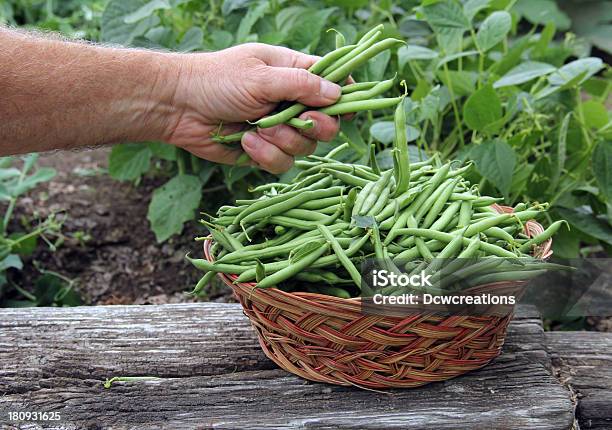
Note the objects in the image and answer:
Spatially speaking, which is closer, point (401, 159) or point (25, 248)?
point (401, 159)

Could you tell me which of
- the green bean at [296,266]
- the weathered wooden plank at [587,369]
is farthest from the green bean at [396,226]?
the weathered wooden plank at [587,369]

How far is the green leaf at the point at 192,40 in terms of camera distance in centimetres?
254

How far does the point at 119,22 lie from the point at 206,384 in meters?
1.40

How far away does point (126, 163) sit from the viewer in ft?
8.80

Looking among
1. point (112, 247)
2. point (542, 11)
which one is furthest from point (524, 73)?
point (112, 247)

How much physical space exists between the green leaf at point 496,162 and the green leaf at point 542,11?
1.43 metres

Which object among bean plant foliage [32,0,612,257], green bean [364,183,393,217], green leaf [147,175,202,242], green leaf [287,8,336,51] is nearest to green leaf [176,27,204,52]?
bean plant foliage [32,0,612,257]

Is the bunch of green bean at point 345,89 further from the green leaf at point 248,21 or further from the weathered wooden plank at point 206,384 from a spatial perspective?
the green leaf at point 248,21

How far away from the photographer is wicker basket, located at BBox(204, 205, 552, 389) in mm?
1425

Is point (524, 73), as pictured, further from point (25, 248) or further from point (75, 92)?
point (25, 248)

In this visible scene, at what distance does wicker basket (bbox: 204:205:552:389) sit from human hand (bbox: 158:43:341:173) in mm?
272

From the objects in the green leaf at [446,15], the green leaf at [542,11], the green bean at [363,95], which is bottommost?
the green leaf at [542,11]

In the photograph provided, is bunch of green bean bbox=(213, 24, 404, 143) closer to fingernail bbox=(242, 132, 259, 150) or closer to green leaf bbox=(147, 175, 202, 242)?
fingernail bbox=(242, 132, 259, 150)

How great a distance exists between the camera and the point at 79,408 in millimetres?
1602
